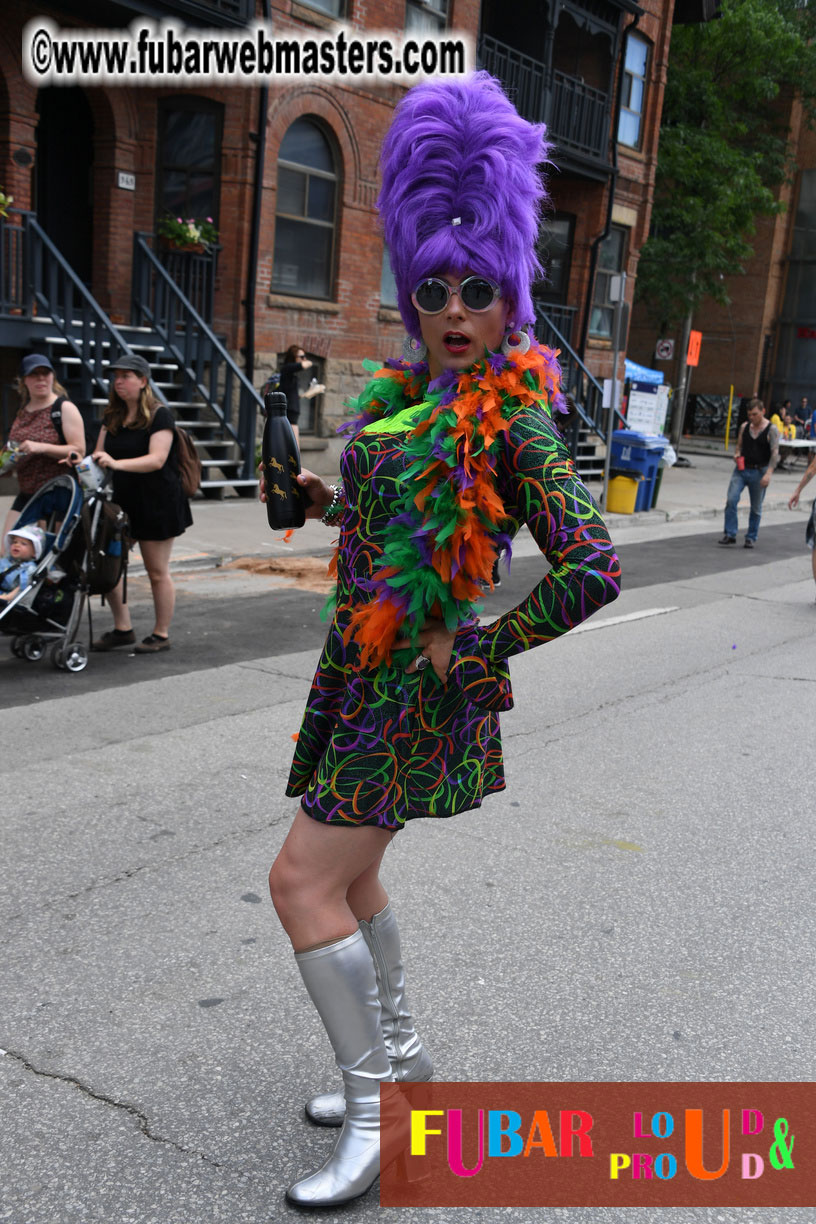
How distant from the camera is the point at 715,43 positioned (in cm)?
2714

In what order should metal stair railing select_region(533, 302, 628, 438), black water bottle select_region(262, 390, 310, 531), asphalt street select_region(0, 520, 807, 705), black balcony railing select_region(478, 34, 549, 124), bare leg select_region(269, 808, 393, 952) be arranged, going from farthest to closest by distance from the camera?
1. metal stair railing select_region(533, 302, 628, 438)
2. black balcony railing select_region(478, 34, 549, 124)
3. asphalt street select_region(0, 520, 807, 705)
4. black water bottle select_region(262, 390, 310, 531)
5. bare leg select_region(269, 808, 393, 952)

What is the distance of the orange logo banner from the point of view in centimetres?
252

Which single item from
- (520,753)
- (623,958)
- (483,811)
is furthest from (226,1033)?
(520,753)

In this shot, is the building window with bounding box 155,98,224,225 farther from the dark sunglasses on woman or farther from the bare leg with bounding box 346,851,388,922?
the bare leg with bounding box 346,851,388,922

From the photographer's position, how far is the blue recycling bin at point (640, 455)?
17453 millimetres

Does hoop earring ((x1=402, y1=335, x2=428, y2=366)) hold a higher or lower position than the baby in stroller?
higher

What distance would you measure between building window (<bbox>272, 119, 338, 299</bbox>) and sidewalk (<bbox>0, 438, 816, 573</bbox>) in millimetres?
4145

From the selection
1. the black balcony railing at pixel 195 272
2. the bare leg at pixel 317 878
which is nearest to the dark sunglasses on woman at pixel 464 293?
the bare leg at pixel 317 878

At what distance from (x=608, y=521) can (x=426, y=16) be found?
8.43m

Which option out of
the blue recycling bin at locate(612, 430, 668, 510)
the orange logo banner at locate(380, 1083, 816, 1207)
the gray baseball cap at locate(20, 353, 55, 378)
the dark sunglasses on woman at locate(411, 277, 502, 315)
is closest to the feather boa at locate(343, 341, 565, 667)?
the dark sunglasses on woman at locate(411, 277, 502, 315)

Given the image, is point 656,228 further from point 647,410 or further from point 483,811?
point 483,811

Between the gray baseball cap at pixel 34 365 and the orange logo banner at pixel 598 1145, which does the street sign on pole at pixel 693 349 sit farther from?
the orange logo banner at pixel 598 1145

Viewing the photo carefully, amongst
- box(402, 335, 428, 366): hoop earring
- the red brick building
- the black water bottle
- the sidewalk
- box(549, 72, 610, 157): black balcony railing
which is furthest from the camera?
box(549, 72, 610, 157): black balcony railing

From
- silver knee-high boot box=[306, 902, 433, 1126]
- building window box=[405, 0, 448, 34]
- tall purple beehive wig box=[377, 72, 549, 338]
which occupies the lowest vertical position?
silver knee-high boot box=[306, 902, 433, 1126]
